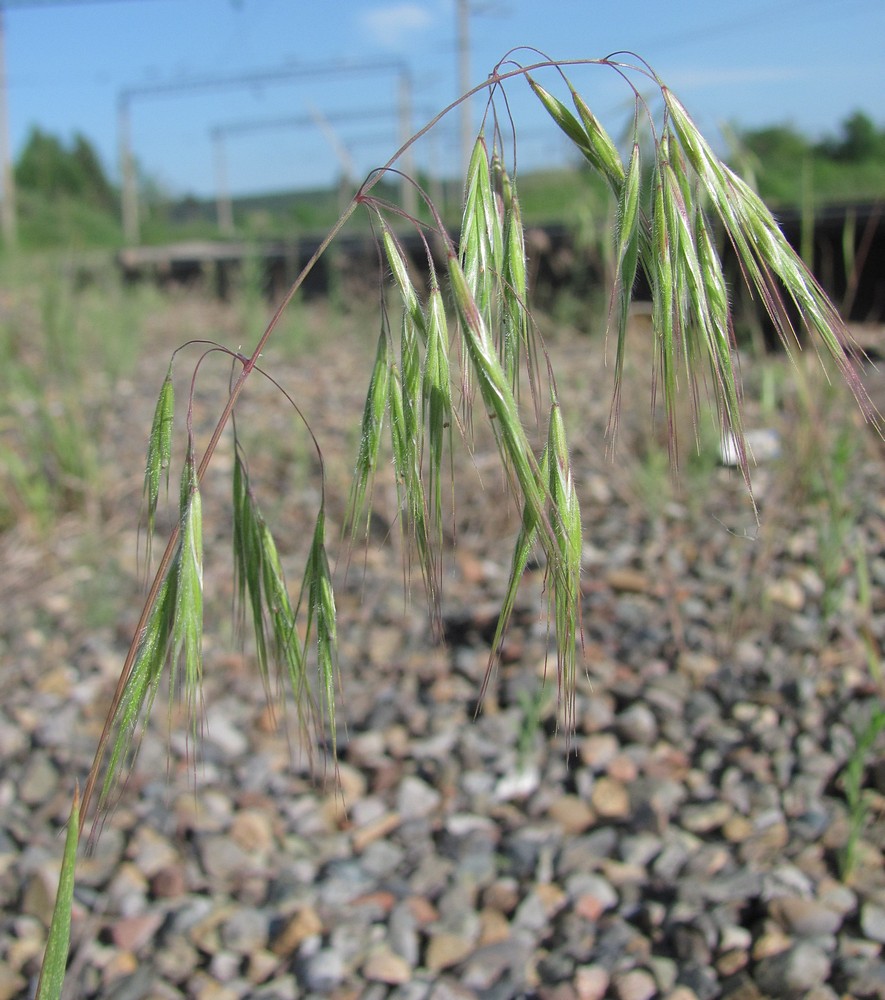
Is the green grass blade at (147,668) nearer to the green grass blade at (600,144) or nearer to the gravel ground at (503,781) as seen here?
the gravel ground at (503,781)

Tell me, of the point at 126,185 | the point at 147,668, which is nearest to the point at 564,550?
the point at 147,668

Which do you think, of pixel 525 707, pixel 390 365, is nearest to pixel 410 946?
pixel 525 707

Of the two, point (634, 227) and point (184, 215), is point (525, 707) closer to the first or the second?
point (634, 227)

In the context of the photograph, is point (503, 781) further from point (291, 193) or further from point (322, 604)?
point (291, 193)

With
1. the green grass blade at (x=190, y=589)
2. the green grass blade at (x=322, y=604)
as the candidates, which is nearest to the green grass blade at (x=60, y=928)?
the green grass blade at (x=190, y=589)

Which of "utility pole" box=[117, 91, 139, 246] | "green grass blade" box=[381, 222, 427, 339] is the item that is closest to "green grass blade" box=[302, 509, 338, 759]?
"green grass blade" box=[381, 222, 427, 339]
